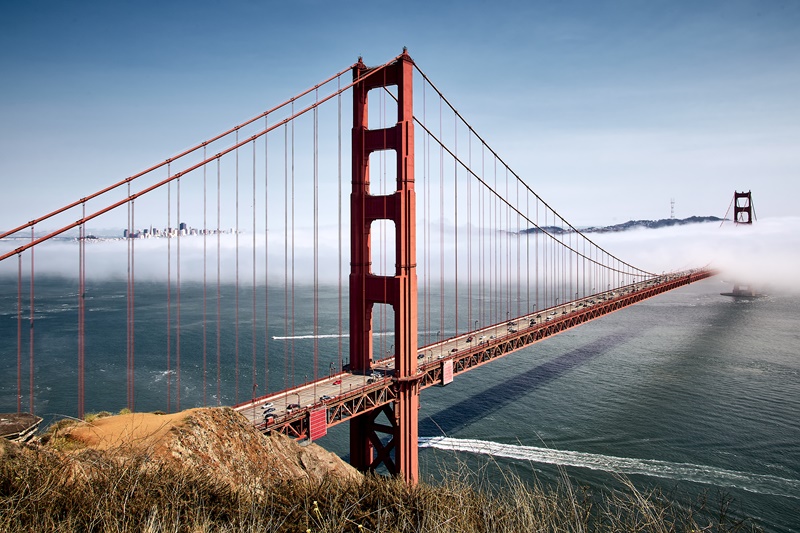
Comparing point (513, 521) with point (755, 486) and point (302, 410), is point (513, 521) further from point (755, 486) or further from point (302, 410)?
point (755, 486)

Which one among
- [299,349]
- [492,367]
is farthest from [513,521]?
[299,349]

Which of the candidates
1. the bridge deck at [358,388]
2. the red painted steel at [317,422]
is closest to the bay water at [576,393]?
the bridge deck at [358,388]

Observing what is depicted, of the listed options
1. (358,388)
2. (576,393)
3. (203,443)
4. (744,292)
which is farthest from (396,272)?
(744,292)

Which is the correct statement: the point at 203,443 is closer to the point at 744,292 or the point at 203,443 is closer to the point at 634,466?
the point at 634,466

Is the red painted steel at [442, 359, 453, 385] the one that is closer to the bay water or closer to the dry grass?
the bay water

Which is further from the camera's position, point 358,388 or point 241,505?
point 358,388
